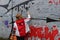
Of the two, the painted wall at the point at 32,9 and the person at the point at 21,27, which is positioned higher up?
the painted wall at the point at 32,9

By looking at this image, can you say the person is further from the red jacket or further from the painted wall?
the painted wall

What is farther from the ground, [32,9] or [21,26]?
[32,9]

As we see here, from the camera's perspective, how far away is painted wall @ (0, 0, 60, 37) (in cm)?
819

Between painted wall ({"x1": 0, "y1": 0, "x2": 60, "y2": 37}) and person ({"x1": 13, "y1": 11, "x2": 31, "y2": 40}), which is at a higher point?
painted wall ({"x1": 0, "y1": 0, "x2": 60, "y2": 37})

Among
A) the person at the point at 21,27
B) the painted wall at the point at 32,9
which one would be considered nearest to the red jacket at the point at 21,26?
the person at the point at 21,27

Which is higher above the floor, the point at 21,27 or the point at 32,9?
the point at 32,9

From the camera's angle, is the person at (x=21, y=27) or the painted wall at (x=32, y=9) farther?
the person at (x=21, y=27)

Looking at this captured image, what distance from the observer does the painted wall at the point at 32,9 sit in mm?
8188

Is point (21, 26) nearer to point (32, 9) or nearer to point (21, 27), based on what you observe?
point (21, 27)

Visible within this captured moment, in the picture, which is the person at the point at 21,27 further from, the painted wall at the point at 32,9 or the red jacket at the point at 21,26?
the painted wall at the point at 32,9

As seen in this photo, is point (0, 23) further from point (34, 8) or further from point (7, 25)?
point (34, 8)

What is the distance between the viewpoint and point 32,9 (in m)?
8.39

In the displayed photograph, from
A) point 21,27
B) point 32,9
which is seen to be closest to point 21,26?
point 21,27

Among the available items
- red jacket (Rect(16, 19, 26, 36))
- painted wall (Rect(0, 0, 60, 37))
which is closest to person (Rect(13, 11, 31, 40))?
red jacket (Rect(16, 19, 26, 36))
